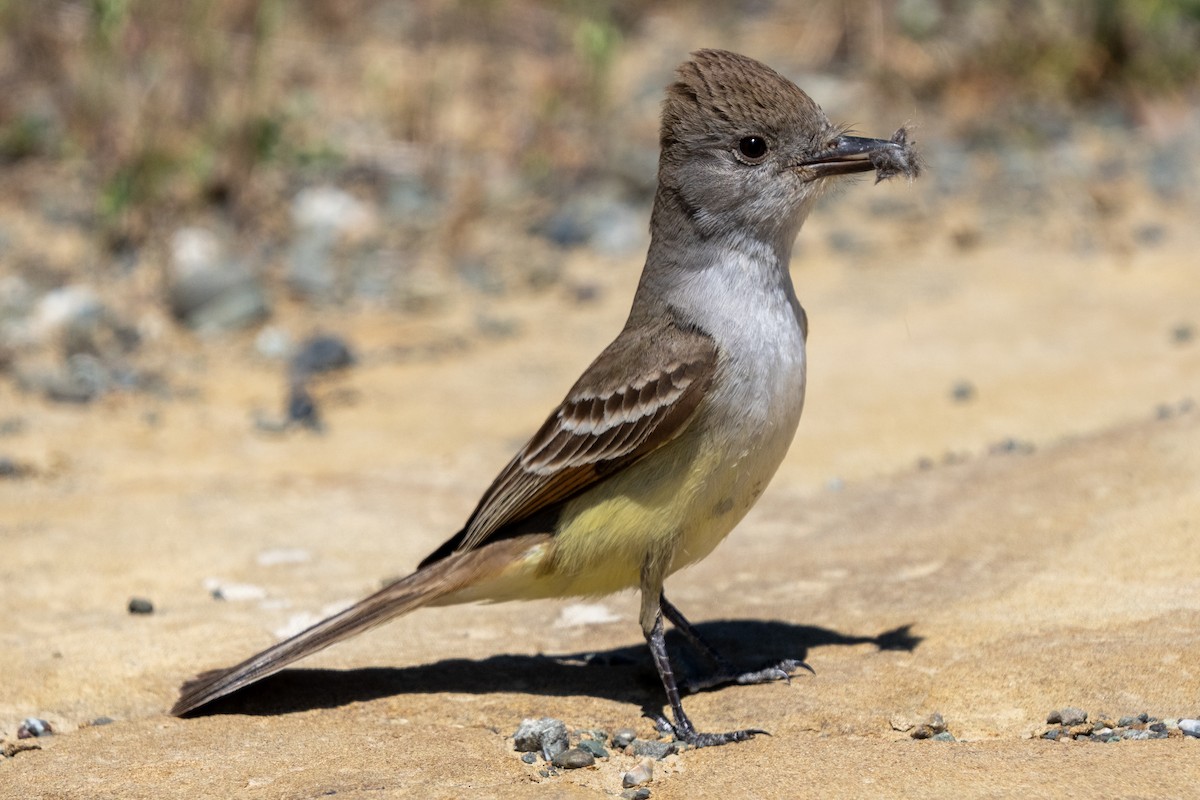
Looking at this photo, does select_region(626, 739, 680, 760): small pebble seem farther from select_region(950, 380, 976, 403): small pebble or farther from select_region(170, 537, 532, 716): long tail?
select_region(950, 380, 976, 403): small pebble

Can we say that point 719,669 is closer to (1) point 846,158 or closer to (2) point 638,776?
(2) point 638,776

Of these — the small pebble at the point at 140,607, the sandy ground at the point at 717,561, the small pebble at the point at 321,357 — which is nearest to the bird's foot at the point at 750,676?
the sandy ground at the point at 717,561

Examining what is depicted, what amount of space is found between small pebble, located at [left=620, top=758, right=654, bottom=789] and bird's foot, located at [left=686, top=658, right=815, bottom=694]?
85 centimetres

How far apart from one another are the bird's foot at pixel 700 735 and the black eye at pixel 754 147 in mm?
2156

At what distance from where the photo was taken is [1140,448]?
24.2 ft

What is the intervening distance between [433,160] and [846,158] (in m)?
8.82

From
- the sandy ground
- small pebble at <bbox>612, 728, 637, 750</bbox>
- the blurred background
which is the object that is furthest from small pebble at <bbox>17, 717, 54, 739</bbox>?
the blurred background

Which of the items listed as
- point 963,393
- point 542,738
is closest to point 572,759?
point 542,738

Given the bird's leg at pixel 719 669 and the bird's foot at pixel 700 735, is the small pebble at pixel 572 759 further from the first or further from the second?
the bird's leg at pixel 719 669

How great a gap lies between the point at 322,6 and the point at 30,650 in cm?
1113

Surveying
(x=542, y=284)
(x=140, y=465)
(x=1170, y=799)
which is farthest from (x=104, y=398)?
(x=1170, y=799)

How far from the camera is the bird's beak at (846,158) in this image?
18.7 feet

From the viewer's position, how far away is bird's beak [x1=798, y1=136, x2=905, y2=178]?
18.7 ft

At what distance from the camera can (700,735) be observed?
516cm
